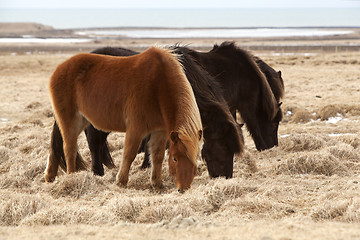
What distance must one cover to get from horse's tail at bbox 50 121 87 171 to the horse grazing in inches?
90.5

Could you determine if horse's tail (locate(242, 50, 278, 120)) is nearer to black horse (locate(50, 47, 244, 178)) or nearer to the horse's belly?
black horse (locate(50, 47, 244, 178))

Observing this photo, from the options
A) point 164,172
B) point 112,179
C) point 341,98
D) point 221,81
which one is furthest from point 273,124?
point 341,98

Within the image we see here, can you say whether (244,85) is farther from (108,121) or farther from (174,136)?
(174,136)

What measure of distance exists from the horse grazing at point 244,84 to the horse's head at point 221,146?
152cm

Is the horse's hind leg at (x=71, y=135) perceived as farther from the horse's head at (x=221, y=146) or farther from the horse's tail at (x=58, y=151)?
the horse's head at (x=221, y=146)

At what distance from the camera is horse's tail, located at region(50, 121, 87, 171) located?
6.25m

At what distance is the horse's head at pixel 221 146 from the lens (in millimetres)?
5398

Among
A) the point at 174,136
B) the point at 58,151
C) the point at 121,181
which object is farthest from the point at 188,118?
the point at 58,151

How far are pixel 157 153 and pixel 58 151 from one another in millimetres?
1502

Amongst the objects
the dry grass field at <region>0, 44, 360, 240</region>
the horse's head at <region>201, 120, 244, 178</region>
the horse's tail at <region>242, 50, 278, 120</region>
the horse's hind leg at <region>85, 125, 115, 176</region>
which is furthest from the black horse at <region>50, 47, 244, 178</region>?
the horse's hind leg at <region>85, 125, 115, 176</region>

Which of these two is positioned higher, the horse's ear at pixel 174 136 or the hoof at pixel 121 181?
the horse's ear at pixel 174 136

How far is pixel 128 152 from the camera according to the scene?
538 cm

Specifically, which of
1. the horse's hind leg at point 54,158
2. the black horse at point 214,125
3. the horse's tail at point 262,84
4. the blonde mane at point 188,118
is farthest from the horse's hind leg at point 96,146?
the horse's tail at point 262,84

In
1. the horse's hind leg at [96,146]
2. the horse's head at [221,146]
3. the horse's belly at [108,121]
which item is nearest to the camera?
the horse's head at [221,146]
